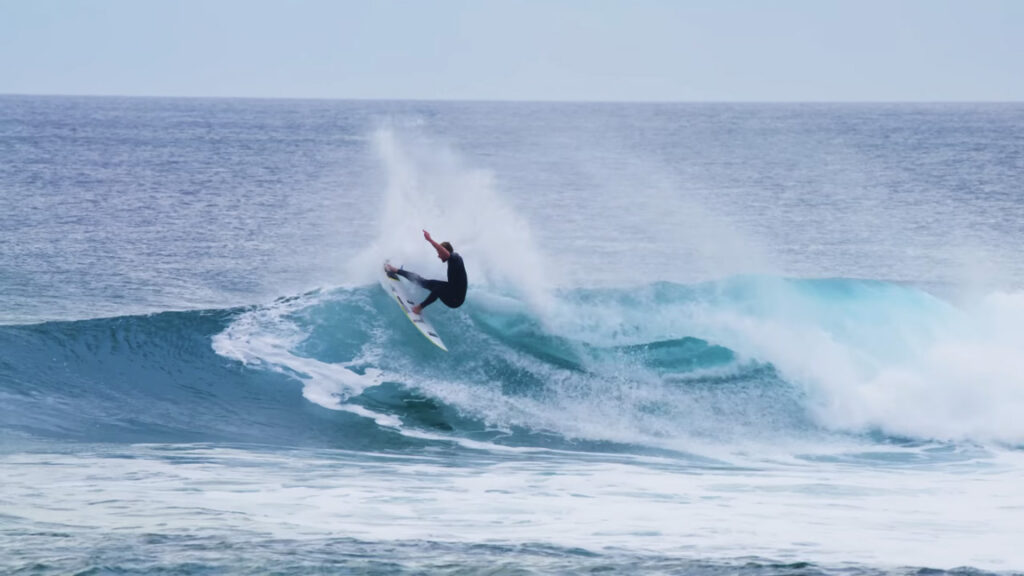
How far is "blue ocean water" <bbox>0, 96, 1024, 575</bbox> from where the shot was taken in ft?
31.5

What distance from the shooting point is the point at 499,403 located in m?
15.4

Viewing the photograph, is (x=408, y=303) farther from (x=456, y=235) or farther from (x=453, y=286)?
(x=456, y=235)

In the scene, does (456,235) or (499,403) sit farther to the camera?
(456,235)

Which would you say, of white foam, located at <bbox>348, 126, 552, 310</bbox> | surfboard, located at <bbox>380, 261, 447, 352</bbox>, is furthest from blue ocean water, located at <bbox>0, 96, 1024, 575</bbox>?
surfboard, located at <bbox>380, 261, 447, 352</bbox>

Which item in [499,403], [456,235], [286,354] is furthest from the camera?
[456,235]

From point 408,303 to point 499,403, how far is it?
231cm

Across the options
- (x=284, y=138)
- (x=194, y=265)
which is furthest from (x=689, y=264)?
(x=284, y=138)

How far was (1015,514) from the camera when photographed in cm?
1077

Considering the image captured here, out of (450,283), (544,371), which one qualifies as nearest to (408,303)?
(450,283)

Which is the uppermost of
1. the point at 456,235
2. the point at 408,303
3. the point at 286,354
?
the point at 456,235

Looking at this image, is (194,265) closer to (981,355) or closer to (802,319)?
(802,319)

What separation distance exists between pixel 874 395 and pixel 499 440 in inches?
203

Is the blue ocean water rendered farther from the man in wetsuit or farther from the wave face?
the man in wetsuit

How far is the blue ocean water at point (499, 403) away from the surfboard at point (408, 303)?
0.29m
